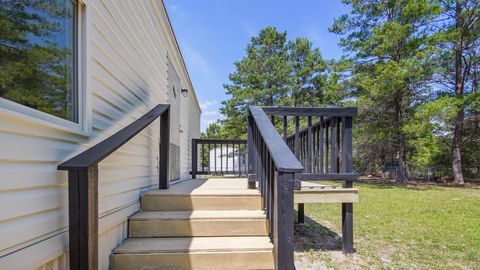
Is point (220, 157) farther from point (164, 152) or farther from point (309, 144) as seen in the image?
point (309, 144)

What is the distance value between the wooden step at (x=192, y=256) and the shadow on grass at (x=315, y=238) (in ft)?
3.95

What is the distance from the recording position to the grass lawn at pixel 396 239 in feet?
8.85

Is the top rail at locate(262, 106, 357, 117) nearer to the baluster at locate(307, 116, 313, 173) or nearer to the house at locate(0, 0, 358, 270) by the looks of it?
the house at locate(0, 0, 358, 270)

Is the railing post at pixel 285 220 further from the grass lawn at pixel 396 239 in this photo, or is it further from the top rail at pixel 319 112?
the top rail at pixel 319 112

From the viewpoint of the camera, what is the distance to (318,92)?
1631 cm

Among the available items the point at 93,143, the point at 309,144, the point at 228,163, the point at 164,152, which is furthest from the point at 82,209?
the point at 228,163

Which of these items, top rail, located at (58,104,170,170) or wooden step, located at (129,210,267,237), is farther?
wooden step, located at (129,210,267,237)

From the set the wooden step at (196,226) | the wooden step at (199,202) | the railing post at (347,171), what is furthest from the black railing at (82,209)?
the railing post at (347,171)

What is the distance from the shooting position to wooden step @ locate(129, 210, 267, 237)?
2.35 m

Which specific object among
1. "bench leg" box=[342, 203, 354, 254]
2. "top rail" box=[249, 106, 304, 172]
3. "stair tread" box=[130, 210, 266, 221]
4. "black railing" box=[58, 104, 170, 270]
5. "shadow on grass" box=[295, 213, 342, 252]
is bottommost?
"shadow on grass" box=[295, 213, 342, 252]

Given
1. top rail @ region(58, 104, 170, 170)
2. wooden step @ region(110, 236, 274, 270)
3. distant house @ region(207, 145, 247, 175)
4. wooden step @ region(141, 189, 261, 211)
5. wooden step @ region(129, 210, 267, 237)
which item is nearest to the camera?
top rail @ region(58, 104, 170, 170)

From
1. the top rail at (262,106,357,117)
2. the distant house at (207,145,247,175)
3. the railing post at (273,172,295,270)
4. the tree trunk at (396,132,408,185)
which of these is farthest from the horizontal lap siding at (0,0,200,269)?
the tree trunk at (396,132,408,185)

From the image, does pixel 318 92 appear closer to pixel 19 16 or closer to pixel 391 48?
pixel 391 48

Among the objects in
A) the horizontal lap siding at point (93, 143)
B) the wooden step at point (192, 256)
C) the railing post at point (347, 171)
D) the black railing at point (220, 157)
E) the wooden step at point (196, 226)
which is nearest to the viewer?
the horizontal lap siding at point (93, 143)
